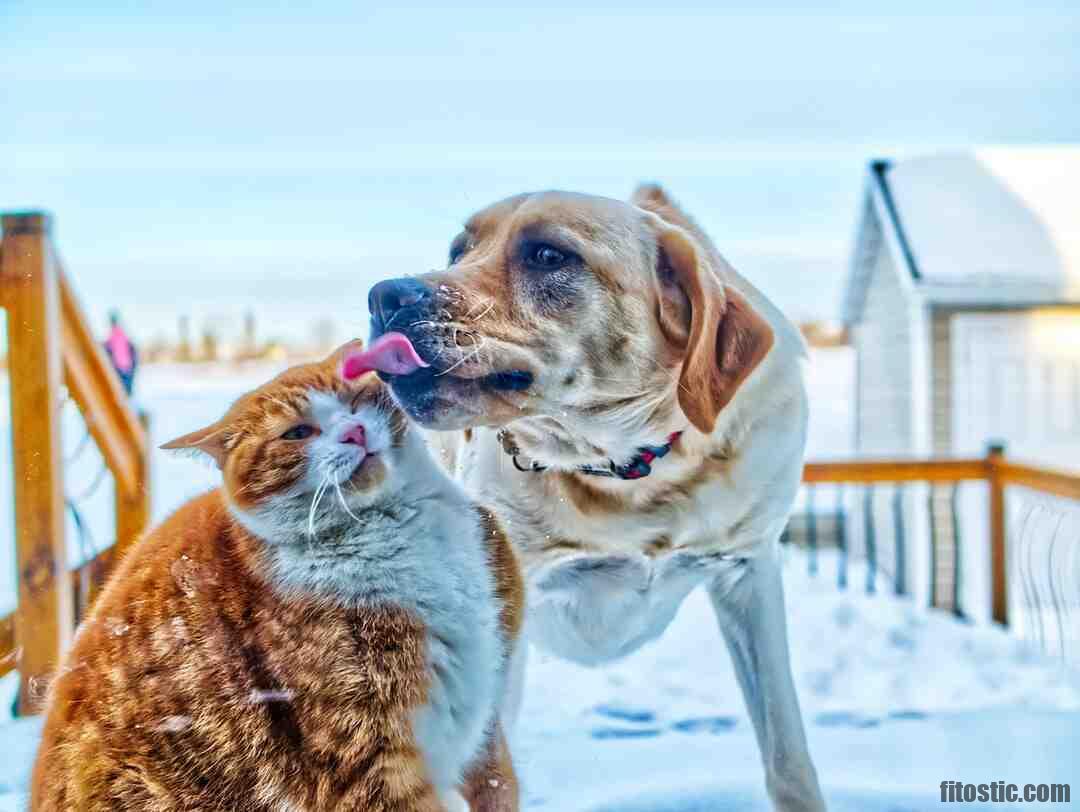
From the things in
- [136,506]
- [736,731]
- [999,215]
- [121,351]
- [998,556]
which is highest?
[999,215]

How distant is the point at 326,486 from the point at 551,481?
233 mm

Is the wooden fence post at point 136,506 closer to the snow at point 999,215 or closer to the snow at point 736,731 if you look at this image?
the snow at point 736,731

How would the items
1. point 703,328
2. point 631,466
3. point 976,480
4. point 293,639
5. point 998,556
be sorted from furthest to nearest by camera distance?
point 998,556
point 976,480
point 631,466
point 703,328
point 293,639

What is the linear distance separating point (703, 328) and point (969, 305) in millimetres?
1116

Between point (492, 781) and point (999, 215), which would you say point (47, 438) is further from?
point (999, 215)

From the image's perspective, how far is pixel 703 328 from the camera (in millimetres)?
648

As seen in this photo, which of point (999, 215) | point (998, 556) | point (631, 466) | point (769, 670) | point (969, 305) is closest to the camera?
point (631, 466)

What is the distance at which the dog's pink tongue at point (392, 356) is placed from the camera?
0.55 meters

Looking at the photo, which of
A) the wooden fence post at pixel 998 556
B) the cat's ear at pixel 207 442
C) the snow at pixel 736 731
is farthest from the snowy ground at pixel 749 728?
the wooden fence post at pixel 998 556

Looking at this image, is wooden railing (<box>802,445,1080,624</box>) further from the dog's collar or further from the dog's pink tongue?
the dog's pink tongue

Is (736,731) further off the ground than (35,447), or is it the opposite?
(35,447)

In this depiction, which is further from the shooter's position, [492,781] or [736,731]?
[736,731]

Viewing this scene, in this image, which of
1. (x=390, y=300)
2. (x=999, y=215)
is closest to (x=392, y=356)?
(x=390, y=300)

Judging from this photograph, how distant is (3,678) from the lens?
2.19 feet
